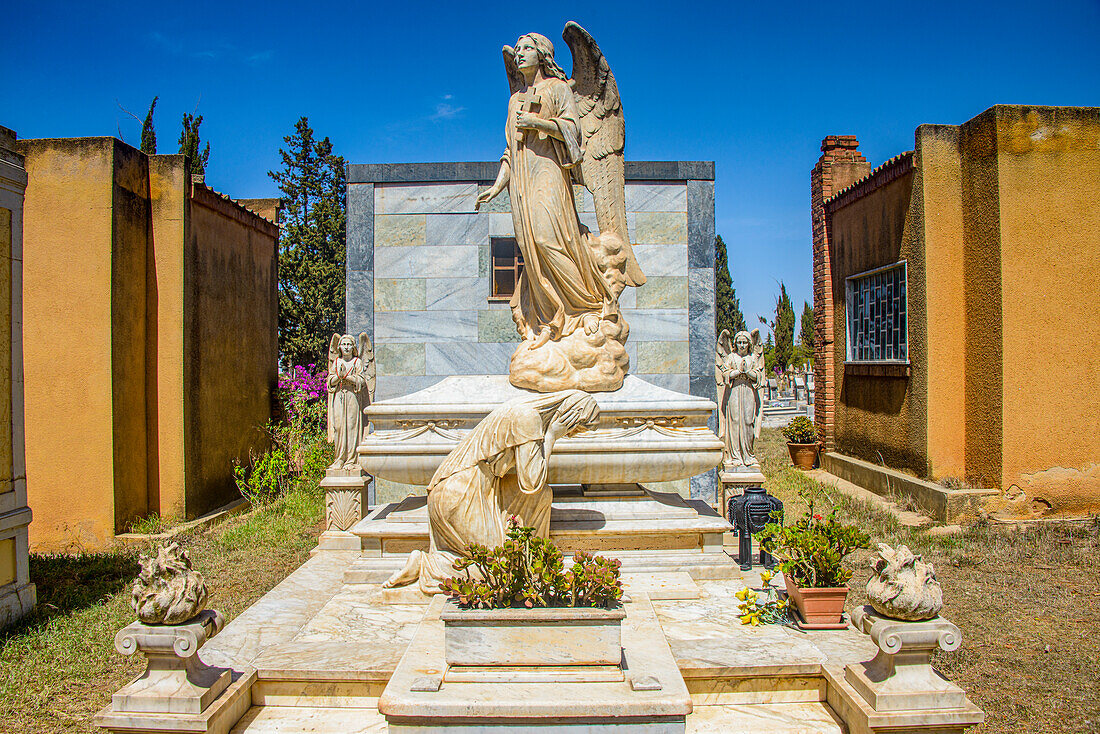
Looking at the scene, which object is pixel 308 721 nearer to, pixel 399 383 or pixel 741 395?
pixel 741 395

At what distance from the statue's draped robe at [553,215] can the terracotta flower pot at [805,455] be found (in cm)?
775

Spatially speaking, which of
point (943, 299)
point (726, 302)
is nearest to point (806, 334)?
point (726, 302)

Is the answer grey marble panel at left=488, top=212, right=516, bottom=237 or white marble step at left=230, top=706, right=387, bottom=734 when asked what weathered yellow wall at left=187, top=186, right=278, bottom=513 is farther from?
white marble step at left=230, top=706, right=387, bottom=734

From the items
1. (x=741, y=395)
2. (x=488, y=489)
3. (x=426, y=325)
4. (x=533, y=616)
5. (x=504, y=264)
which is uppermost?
(x=504, y=264)

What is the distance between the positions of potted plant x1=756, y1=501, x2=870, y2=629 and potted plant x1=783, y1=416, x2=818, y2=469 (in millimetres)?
8460

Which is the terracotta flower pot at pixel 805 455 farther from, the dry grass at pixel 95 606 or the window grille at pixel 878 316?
the dry grass at pixel 95 606

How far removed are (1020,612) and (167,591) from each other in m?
5.79

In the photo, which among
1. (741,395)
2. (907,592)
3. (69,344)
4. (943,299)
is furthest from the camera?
(943,299)

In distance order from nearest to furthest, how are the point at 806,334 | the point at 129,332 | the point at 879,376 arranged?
the point at 129,332 < the point at 879,376 < the point at 806,334

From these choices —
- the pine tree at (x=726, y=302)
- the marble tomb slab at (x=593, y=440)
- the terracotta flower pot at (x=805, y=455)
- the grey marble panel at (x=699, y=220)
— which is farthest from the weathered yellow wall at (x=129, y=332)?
the pine tree at (x=726, y=302)

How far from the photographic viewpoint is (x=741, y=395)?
7.11 meters

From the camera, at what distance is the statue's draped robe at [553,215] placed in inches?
233

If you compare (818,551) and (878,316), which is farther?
(878,316)

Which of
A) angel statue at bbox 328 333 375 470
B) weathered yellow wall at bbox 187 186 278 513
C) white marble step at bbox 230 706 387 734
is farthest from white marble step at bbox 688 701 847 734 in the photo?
weathered yellow wall at bbox 187 186 278 513
